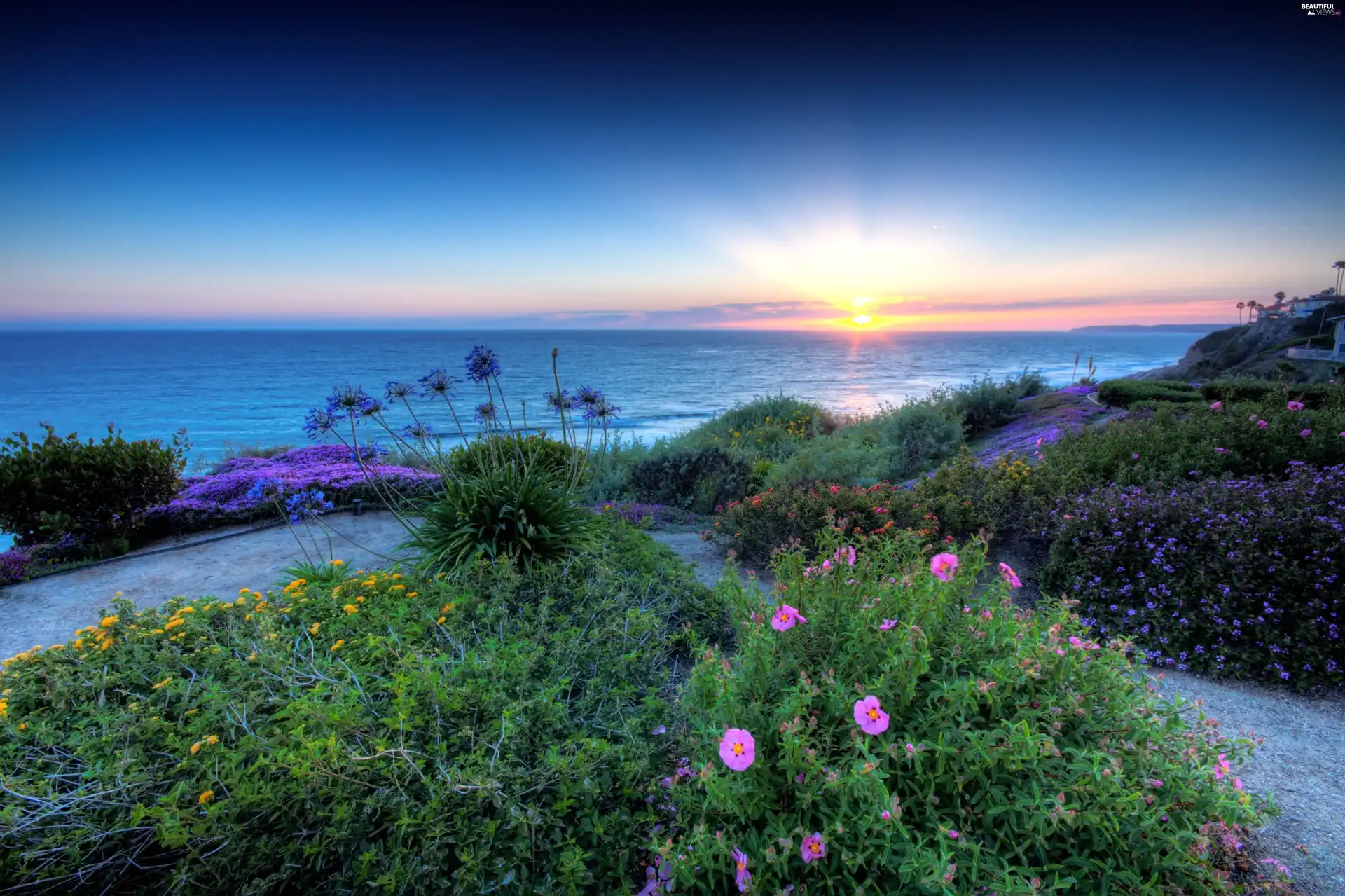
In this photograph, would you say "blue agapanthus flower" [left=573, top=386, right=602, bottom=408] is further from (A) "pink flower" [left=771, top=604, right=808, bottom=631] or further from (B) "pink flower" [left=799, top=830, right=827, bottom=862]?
(B) "pink flower" [left=799, top=830, right=827, bottom=862]

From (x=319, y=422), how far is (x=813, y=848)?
14.2 ft

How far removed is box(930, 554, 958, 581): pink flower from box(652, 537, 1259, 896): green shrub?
0.17 meters

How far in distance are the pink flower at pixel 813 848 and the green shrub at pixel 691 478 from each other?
727cm

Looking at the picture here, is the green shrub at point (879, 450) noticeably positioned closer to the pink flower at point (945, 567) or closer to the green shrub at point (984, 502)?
the green shrub at point (984, 502)

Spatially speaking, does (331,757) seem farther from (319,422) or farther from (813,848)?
(319,422)

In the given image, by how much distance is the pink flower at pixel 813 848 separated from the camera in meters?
1.66

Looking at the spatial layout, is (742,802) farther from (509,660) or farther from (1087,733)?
(509,660)

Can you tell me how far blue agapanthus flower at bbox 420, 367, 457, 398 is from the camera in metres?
4.40

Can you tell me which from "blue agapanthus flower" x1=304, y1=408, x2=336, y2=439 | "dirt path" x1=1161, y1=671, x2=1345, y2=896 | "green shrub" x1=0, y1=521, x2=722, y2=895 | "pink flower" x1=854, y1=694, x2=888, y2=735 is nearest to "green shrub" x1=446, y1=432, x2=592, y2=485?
"blue agapanthus flower" x1=304, y1=408, x2=336, y2=439

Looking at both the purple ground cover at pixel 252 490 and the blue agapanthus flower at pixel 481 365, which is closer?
the blue agapanthus flower at pixel 481 365

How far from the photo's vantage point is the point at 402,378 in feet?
179

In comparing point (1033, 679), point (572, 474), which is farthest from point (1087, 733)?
point (572, 474)

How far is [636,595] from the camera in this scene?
400 centimetres

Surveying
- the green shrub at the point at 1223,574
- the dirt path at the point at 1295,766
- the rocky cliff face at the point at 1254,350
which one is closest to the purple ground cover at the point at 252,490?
the green shrub at the point at 1223,574
